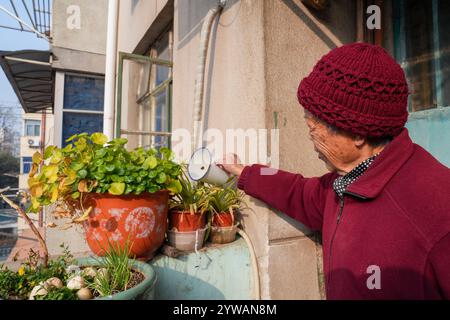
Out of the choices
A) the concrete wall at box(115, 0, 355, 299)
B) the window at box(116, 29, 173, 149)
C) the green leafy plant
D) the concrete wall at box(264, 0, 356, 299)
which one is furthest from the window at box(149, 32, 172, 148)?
the green leafy plant

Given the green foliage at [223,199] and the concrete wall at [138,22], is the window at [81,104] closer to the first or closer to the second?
the concrete wall at [138,22]

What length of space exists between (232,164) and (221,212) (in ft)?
0.93

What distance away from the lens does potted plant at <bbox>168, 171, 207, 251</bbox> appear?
4.78ft

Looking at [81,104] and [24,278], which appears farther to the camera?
[81,104]

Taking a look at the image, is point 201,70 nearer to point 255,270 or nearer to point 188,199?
point 188,199

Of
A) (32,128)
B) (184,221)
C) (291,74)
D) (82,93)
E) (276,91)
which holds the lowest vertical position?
(184,221)

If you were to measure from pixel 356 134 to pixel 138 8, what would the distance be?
4.48 metres

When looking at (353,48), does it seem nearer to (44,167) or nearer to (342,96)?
(342,96)

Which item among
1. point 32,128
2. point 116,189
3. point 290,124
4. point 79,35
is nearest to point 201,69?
point 290,124

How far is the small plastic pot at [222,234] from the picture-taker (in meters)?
1.59

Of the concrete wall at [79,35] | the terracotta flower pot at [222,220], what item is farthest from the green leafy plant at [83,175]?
the concrete wall at [79,35]

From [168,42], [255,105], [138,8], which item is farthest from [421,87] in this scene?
[138,8]

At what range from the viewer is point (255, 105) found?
64.4 inches

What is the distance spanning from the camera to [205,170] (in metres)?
1.56
